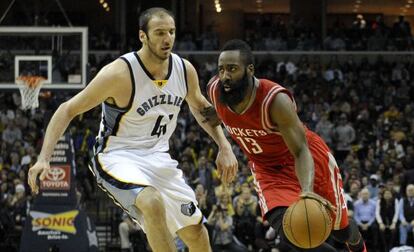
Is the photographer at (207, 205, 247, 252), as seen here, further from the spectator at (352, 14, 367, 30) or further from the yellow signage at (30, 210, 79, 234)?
the spectator at (352, 14, 367, 30)

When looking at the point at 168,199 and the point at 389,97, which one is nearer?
the point at 168,199

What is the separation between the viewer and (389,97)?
25.4 metres

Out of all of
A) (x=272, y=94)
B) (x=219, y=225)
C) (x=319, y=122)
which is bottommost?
(x=219, y=225)

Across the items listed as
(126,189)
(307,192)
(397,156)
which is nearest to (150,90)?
(126,189)

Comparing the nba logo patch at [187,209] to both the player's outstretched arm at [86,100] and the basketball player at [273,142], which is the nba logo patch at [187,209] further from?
the player's outstretched arm at [86,100]

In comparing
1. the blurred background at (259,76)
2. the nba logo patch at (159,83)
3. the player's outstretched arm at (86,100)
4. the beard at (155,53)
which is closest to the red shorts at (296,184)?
the nba logo patch at (159,83)

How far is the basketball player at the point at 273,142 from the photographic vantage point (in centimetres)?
645

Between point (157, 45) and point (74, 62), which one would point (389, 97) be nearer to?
point (74, 62)

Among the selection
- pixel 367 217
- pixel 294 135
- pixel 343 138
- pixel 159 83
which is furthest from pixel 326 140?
pixel 294 135

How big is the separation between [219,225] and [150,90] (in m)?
9.66

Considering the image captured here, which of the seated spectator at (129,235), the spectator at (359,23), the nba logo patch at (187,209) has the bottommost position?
the seated spectator at (129,235)

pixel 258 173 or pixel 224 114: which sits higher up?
pixel 224 114

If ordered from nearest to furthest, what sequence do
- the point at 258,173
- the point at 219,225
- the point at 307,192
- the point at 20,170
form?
the point at 307,192, the point at 258,173, the point at 219,225, the point at 20,170

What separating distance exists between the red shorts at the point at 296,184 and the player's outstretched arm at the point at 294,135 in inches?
24.1
